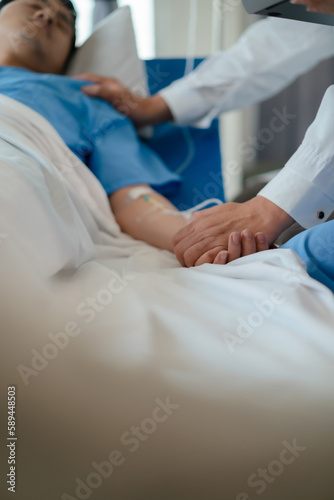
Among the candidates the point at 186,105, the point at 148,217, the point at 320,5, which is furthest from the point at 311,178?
the point at 186,105

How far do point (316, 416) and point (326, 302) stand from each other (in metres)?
0.15

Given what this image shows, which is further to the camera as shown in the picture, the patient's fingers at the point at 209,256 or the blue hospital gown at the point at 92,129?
the blue hospital gown at the point at 92,129

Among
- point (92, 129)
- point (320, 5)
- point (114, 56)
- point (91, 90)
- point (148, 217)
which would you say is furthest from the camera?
point (114, 56)

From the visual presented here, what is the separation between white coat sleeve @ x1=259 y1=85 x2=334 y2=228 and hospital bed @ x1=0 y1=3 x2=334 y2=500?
234 millimetres

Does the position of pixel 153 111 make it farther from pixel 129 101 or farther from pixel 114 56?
pixel 114 56

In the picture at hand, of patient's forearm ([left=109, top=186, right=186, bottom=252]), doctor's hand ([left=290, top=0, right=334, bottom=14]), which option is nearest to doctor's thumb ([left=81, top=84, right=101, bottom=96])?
patient's forearm ([left=109, top=186, right=186, bottom=252])

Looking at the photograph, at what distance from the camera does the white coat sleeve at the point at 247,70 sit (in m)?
1.63

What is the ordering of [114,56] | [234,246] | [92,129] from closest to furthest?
[234,246]
[92,129]
[114,56]

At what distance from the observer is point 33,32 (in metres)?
1.56

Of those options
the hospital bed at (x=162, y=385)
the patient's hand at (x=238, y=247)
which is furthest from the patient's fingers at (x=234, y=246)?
the hospital bed at (x=162, y=385)

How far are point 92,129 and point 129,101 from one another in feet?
0.83

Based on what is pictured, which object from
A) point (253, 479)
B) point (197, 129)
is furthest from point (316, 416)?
point (197, 129)

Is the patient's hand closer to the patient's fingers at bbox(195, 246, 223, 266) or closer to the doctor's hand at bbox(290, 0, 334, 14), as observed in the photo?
the patient's fingers at bbox(195, 246, 223, 266)

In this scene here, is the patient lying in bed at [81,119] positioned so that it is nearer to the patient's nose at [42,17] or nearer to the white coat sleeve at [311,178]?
the patient's nose at [42,17]
